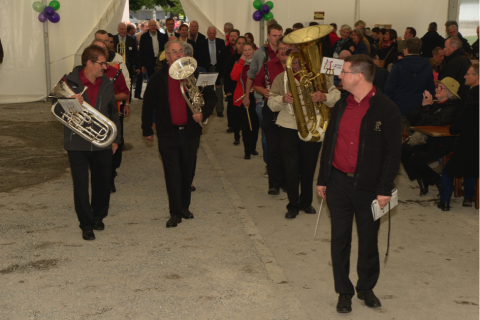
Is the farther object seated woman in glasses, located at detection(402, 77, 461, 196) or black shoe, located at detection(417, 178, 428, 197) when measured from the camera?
black shoe, located at detection(417, 178, 428, 197)

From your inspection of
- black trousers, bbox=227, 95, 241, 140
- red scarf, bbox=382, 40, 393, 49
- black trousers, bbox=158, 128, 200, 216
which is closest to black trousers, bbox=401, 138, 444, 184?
black trousers, bbox=158, 128, 200, 216

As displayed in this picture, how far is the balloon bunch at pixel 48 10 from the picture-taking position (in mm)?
15539

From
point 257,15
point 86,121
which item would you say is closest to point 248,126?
point 86,121

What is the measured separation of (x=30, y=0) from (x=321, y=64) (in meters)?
12.3

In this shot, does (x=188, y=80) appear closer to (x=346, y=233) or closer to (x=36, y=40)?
(x=346, y=233)

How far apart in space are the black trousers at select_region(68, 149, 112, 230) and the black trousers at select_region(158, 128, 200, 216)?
2.05ft

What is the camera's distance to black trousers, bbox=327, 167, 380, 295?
4.34 metres

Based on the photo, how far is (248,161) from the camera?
9.66m

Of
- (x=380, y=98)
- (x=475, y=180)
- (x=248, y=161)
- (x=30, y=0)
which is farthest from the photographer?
(x=30, y=0)

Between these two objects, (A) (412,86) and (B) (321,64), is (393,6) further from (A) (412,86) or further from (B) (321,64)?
(B) (321,64)

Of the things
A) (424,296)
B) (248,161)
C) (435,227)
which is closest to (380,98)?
(424,296)

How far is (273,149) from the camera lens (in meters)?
7.49

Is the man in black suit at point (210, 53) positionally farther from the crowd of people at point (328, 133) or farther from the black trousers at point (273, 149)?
the black trousers at point (273, 149)

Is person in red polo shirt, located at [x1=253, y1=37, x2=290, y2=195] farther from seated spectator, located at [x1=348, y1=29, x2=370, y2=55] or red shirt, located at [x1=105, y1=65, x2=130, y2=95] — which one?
seated spectator, located at [x1=348, y1=29, x2=370, y2=55]
